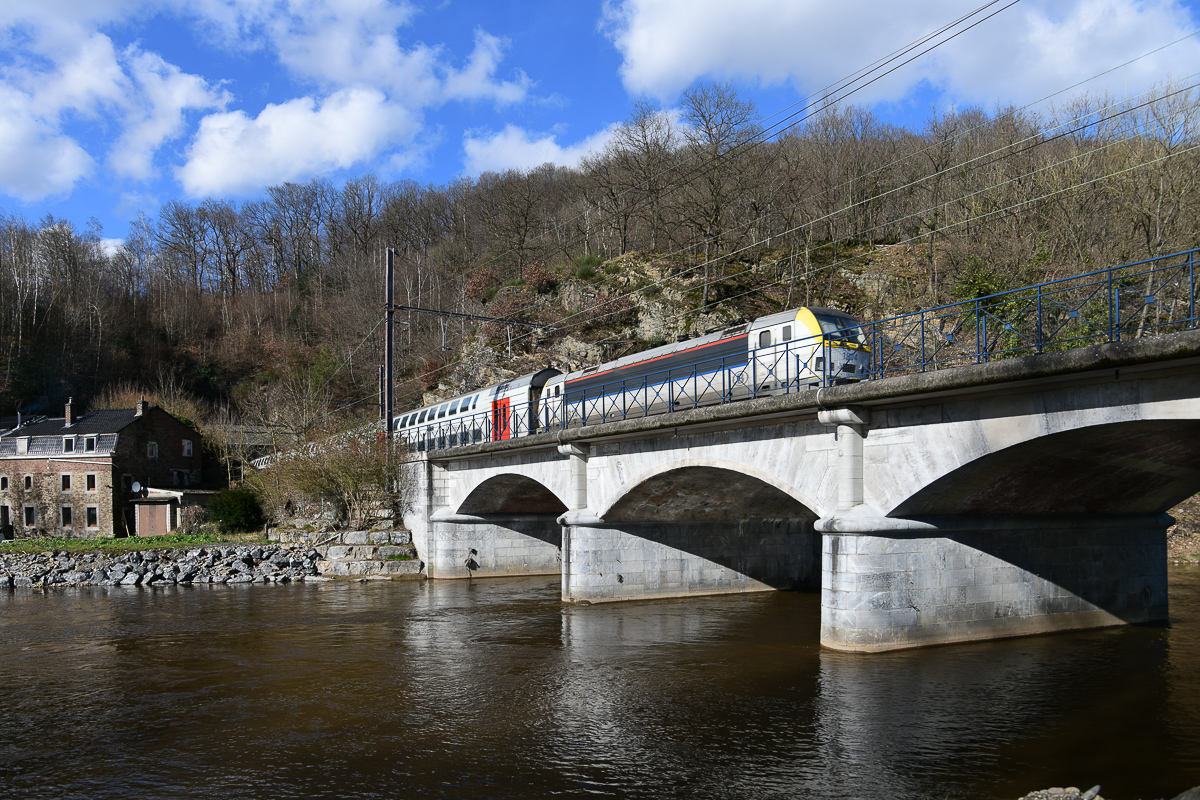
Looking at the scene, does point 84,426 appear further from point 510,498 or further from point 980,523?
point 980,523

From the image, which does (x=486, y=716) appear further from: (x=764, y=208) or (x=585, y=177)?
(x=585, y=177)

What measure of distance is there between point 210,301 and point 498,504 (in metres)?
55.5

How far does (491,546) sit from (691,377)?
13.7 m

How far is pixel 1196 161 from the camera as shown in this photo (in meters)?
29.0

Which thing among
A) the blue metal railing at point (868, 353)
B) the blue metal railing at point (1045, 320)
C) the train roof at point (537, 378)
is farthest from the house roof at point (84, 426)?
the blue metal railing at point (1045, 320)

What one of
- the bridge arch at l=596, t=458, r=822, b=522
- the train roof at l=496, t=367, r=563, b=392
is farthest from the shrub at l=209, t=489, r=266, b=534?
the bridge arch at l=596, t=458, r=822, b=522

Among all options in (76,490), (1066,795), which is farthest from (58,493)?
(1066,795)

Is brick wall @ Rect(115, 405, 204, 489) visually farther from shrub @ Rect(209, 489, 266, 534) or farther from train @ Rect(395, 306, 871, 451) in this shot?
train @ Rect(395, 306, 871, 451)

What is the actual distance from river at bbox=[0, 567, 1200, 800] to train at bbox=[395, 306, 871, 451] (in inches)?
229

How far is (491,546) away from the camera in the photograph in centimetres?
3325

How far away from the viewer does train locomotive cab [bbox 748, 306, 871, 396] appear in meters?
20.3

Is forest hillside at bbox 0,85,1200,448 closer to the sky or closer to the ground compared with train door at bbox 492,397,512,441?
closer to the sky

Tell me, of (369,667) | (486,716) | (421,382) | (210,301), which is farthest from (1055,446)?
(210,301)

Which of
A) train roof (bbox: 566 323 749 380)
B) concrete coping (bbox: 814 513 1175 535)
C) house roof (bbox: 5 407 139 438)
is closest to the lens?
concrete coping (bbox: 814 513 1175 535)
